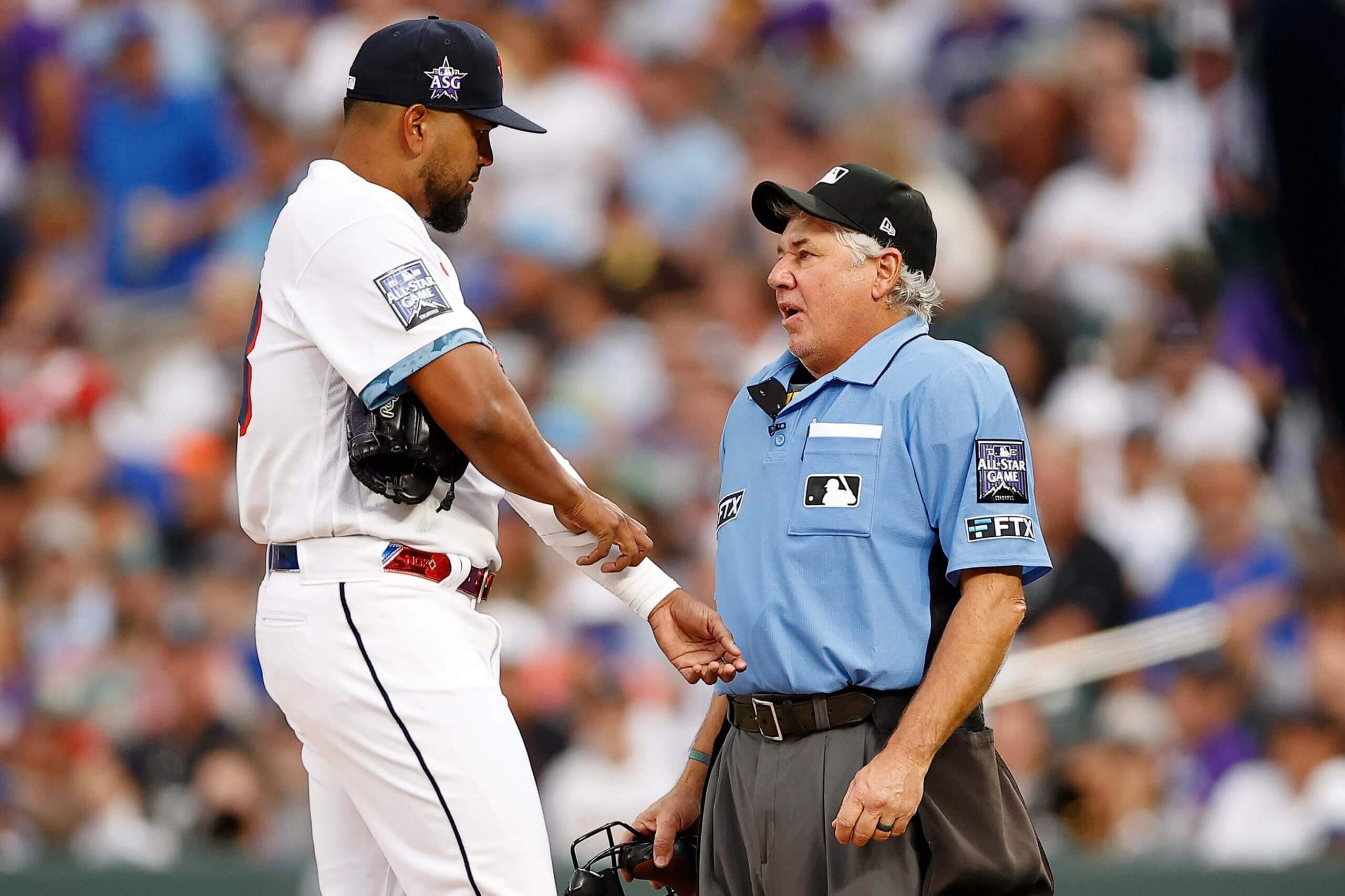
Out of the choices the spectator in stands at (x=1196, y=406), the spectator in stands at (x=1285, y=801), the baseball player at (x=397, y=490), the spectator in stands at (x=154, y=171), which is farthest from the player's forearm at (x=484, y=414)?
the spectator in stands at (x=154, y=171)

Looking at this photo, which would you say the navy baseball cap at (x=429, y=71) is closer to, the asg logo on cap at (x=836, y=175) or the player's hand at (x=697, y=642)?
the asg logo on cap at (x=836, y=175)

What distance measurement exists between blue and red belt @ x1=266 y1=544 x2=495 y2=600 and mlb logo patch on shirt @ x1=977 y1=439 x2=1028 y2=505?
40.5 inches

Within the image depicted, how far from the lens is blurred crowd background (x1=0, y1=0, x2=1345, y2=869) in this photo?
6652 millimetres

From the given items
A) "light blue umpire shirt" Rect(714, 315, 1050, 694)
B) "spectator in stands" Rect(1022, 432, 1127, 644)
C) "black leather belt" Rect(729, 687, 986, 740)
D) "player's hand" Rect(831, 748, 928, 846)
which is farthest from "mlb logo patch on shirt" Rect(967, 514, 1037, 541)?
"spectator in stands" Rect(1022, 432, 1127, 644)

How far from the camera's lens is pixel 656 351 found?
8.08 metres

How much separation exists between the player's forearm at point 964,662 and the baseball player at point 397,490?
42cm

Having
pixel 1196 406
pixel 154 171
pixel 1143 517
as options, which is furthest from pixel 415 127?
pixel 154 171

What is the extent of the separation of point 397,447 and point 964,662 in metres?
1.17

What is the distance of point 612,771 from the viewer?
6660 millimetres

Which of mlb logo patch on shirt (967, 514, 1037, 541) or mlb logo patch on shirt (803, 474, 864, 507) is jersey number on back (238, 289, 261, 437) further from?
mlb logo patch on shirt (967, 514, 1037, 541)

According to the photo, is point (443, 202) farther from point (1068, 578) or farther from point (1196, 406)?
point (1196, 406)

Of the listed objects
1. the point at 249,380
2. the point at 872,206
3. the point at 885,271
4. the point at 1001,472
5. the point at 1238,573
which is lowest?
the point at 1238,573

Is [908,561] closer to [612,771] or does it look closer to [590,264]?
[612,771]

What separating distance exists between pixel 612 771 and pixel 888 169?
3.39 meters
